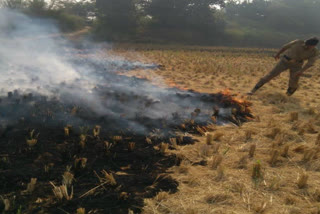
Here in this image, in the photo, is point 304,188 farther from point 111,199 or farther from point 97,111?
point 97,111

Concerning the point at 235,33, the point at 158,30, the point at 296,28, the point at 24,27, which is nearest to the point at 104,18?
the point at 158,30

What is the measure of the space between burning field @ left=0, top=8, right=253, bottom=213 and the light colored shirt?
6.47 ft

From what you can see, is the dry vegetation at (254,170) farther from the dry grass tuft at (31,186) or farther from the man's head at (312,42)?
the man's head at (312,42)

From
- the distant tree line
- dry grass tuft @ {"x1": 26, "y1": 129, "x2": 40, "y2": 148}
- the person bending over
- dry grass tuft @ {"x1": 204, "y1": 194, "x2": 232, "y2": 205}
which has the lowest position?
dry grass tuft @ {"x1": 204, "y1": 194, "x2": 232, "y2": 205}

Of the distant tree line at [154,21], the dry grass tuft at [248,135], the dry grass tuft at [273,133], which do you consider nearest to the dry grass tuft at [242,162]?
the dry grass tuft at [248,135]

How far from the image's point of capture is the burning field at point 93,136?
8.06ft

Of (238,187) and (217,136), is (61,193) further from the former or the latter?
(217,136)

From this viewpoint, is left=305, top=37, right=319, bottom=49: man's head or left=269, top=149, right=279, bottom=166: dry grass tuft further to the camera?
left=305, top=37, right=319, bottom=49: man's head

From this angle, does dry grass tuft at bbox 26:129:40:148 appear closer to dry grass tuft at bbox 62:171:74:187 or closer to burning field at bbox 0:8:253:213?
burning field at bbox 0:8:253:213

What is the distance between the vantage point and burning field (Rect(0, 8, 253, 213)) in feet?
8.06

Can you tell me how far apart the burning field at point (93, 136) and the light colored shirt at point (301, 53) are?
6.47 ft

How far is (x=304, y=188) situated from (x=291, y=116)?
8.59ft

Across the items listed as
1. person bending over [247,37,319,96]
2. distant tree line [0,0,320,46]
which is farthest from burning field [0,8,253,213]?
distant tree line [0,0,320,46]

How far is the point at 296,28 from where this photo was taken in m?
45.7
